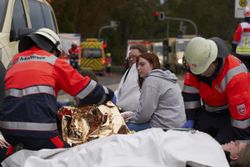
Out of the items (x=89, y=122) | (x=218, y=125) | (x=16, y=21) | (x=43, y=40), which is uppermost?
(x=43, y=40)

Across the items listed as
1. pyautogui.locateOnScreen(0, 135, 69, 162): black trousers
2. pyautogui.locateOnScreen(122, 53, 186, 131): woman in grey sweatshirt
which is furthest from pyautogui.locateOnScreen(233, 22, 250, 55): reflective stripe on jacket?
pyautogui.locateOnScreen(0, 135, 69, 162): black trousers

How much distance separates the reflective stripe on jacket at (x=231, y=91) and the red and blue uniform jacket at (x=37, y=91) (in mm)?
939

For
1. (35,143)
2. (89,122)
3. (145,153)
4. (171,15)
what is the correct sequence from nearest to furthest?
(145,153) < (35,143) < (89,122) < (171,15)

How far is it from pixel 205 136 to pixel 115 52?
64.0 m

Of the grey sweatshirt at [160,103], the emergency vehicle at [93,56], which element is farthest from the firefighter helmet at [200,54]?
the emergency vehicle at [93,56]

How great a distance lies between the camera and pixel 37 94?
4703 mm

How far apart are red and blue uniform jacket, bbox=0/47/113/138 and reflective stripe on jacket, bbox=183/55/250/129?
939mm

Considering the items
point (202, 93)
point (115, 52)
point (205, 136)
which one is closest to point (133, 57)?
point (202, 93)

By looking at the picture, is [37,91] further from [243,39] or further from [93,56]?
[93,56]

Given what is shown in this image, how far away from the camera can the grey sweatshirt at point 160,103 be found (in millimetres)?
6391

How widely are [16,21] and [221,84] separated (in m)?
4.72

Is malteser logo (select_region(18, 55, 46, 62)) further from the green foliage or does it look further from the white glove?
the green foliage

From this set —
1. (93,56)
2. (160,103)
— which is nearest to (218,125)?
(160,103)

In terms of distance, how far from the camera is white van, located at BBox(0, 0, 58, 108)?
7.99 meters
